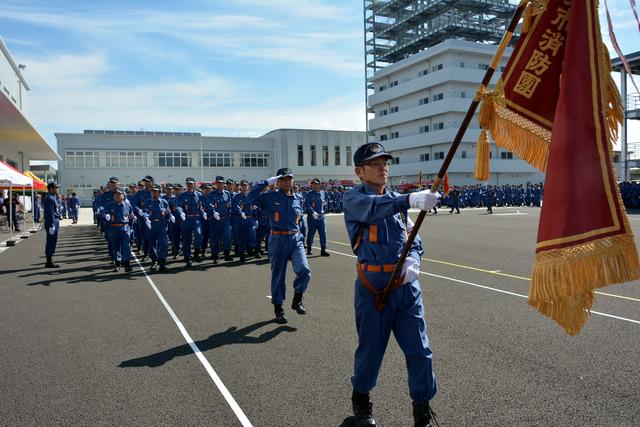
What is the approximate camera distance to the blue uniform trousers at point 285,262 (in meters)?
7.11

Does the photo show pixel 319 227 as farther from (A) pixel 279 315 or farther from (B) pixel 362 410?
(B) pixel 362 410

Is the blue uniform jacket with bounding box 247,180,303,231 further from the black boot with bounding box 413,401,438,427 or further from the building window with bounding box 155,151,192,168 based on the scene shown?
the building window with bounding box 155,151,192,168

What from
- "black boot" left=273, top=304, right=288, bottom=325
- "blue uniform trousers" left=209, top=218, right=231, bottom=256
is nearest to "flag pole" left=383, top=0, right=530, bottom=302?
"black boot" left=273, top=304, right=288, bottom=325

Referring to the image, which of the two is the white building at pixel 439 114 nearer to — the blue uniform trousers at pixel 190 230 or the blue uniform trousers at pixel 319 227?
the blue uniform trousers at pixel 319 227

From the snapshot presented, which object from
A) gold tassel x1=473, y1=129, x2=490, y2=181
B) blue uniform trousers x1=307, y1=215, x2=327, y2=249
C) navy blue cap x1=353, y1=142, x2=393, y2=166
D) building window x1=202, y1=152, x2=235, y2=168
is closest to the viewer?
gold tassel x1=473, y1=129, x2=490, y2=181

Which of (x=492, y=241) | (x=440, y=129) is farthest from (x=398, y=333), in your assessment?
(x=440, y=129)

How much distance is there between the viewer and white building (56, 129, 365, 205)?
62.6 meters

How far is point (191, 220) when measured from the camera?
13.7 m

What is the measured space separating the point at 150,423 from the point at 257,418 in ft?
2.87

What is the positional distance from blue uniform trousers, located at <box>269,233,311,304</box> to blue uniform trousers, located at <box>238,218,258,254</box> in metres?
6.64

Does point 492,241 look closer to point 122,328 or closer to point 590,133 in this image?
point 122,328

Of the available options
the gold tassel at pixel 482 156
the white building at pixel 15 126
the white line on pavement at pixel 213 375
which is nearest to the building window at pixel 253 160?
the white building at pixel 15 126

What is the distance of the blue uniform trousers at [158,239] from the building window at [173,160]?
186ft

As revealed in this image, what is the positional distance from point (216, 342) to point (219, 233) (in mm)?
8411
